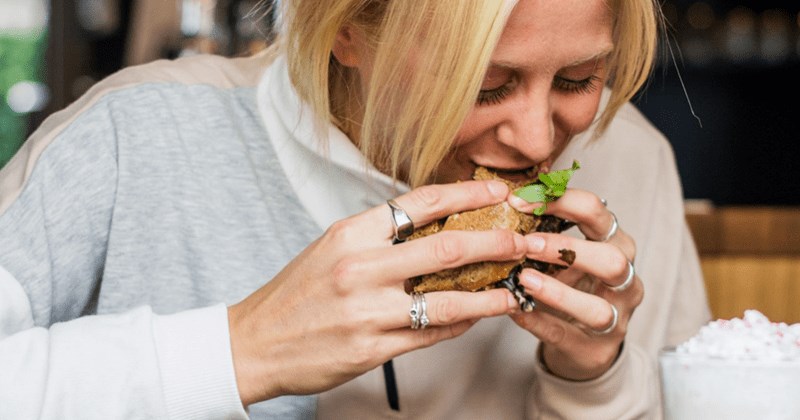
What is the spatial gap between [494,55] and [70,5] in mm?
3769

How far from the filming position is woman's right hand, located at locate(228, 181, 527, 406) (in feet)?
3.66

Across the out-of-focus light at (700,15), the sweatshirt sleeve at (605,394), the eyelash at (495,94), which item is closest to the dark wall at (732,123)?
the out-of-focus light at (700,15)

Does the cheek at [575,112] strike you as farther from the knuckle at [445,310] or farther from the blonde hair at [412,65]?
the knuckle at [445,310]

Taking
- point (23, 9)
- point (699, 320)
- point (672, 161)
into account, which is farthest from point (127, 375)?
point (23, 9)

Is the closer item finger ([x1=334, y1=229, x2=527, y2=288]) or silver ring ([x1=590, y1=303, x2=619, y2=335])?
finger ([x1=334, y1=229, x2=527, y2=288])

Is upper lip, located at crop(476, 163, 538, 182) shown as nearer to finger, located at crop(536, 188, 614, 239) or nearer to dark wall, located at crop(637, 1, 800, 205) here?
finger, located at crop(536, 188, 614, 239)

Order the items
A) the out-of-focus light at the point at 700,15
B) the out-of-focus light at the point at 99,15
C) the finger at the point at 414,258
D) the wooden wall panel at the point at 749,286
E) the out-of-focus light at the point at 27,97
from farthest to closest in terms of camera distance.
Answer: the out-of-focus light at the point at 700,15 < the out-of-focus light at the point at 99,15 < the out-of-focus light at the point at 27,97 < the wooden wall panel at the point at 749,286 < the finger at the point at 414,258

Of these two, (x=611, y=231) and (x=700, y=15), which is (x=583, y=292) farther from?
(x=700, y=15)

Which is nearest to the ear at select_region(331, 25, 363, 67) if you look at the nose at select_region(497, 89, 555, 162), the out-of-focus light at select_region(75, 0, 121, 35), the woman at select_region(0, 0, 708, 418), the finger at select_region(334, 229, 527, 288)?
the woman at select_region(0, 0, 708, 418)

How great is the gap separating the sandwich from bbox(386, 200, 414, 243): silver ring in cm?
5

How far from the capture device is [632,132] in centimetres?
192

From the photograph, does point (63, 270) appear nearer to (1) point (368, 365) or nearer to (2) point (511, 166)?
(1) point (368, 365)

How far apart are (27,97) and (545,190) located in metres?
3.65

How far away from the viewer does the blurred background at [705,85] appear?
2955 mm
